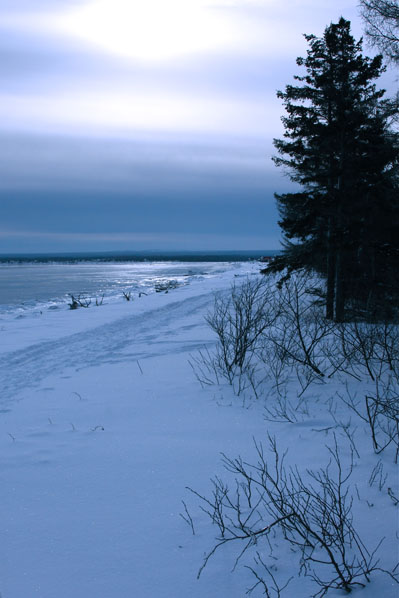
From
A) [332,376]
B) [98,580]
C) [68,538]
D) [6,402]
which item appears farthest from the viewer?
[332,376]

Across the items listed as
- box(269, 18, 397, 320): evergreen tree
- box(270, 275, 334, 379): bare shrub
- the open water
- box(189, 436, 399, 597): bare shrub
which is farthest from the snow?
the open water

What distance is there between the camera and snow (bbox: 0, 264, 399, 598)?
256 cm

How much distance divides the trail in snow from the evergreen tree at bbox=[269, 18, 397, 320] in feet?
16.4

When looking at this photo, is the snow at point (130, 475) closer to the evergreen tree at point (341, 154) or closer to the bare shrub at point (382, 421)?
the bare shrub at point (382, 421)

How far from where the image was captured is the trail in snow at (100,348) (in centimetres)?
780

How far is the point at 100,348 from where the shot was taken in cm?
998

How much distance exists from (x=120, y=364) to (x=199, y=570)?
609cm

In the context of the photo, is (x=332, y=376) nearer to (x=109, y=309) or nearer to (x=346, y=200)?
(x=346, y=200)

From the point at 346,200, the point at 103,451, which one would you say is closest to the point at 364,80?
the point at 346,200

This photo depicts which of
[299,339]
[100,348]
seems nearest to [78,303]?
[100,348]

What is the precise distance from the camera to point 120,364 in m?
8.41

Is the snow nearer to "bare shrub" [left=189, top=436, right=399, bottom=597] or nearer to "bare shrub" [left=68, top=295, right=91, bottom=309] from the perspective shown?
"bare shrub" [left=189, top=436, right=399, bottom=597]

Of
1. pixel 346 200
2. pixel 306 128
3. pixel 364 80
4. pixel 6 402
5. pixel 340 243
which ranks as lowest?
pixel 6 402

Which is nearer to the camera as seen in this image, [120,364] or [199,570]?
[199,570]
